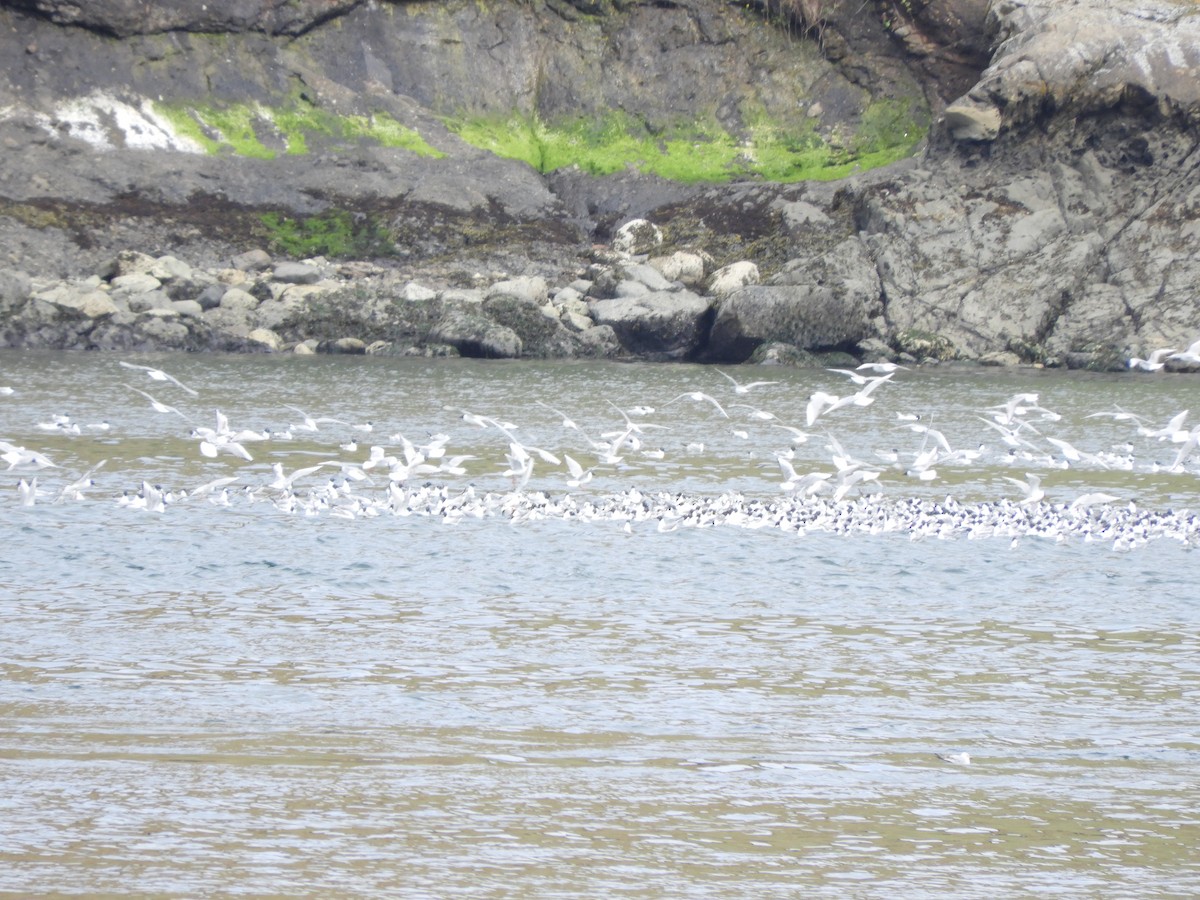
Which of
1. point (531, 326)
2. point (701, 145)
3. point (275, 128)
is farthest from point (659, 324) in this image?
point (275, 128)

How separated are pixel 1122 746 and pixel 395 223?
40240 millimetres

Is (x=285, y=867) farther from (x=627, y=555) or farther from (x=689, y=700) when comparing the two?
(x=627, y=555)

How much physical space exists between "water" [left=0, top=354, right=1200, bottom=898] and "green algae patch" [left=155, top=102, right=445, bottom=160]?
32290 mm

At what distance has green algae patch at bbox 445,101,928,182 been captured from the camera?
52625mm

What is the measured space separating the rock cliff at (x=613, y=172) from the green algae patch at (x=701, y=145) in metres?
0.12

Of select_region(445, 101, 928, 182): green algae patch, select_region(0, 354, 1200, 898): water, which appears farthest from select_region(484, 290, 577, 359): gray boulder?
select_region(0, 354, 1200, 898): water

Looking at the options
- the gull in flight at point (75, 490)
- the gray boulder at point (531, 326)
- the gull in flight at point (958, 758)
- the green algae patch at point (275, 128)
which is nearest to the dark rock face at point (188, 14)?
the green algae patch at point (275, 128)

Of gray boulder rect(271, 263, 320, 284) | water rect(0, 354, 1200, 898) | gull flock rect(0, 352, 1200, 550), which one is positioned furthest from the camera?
gray boulder rect(271, 263, 320, 284)

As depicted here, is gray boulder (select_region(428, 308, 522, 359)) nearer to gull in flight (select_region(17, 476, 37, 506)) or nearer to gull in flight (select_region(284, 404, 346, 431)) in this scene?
gull in flight (select_region(284, 404, 346, 431))

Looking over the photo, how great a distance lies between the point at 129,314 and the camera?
38.8 meters

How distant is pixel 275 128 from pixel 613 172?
10.4 meters

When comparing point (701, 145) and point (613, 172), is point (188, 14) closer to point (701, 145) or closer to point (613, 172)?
point (613, 172)

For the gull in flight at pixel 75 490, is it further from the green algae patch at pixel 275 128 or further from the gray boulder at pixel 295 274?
the green algae patch at pixel 275 128

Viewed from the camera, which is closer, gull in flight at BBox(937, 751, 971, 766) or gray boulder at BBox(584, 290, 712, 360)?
gull in flight at BBox(937, 751, 971, 766)
